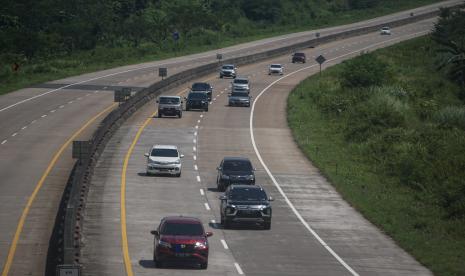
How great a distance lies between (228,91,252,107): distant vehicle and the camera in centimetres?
9044

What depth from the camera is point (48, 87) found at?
343 ft

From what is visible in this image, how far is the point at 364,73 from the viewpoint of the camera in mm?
109125

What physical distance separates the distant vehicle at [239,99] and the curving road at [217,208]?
184 inches

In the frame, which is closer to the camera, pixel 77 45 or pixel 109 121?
pixel 109 121

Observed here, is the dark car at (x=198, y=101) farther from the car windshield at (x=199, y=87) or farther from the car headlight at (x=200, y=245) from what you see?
the car headlight at (x=200, y=245)

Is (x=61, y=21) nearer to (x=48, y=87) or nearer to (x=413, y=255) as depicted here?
(x=48, y=87)

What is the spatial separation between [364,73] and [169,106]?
112 feet

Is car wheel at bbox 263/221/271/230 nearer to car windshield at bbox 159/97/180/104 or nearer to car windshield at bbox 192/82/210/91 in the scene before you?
car windshield at bbox 159/97/180/104

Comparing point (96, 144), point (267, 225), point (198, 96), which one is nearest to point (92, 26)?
point (198, 96)

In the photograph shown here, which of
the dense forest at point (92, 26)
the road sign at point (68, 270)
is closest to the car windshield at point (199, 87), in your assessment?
the dense forest at point (92, 26)

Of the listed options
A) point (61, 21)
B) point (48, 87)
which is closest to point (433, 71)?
point (48, 87)

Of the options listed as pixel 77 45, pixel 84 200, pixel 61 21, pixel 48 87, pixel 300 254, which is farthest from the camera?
pixel 61 21

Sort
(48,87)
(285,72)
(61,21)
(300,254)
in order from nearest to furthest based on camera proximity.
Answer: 1. (300,254)
2. (48,87)
3. (285,72)
4. (61,21)

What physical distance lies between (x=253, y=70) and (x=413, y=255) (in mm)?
88026
